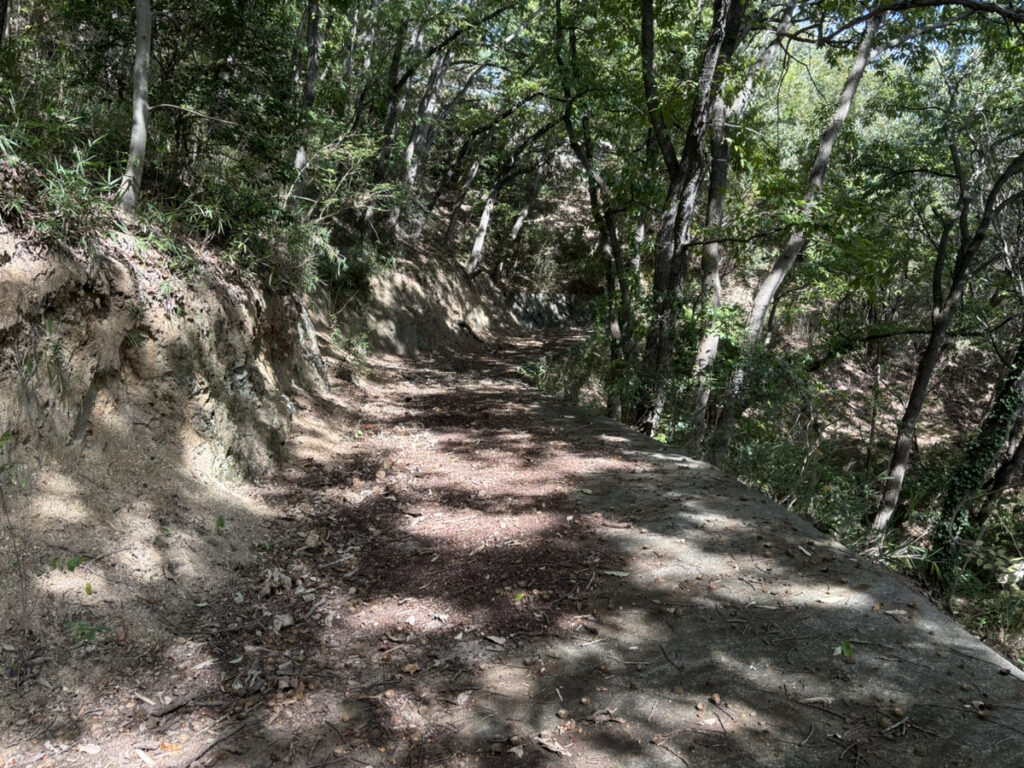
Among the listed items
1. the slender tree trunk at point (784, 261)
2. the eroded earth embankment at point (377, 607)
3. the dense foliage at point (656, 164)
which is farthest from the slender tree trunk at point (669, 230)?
the eroded earth embankment at point (377, 607)

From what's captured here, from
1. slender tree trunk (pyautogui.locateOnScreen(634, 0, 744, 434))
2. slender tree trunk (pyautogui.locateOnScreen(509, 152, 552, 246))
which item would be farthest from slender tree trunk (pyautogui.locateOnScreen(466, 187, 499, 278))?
slender tree trunk (pyautogui.locateOnScreen(634, 0, 744, 434))

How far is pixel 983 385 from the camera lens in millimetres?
23891

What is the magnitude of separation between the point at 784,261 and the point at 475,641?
8.04 m

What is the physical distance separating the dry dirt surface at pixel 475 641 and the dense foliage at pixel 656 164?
1899 millimetres

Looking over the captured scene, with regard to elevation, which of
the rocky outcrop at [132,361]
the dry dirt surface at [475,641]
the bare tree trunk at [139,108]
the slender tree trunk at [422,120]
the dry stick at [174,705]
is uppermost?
the slender tree trunk at [422,120]

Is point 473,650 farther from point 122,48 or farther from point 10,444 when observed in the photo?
point 122,48

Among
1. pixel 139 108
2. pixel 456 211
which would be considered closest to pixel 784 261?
pixel 139 108

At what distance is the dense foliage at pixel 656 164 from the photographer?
→ 5.75 metres

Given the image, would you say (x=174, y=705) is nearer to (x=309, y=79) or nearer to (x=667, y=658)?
(x=667, y=658)

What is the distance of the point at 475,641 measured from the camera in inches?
139

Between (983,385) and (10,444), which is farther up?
(983,385)

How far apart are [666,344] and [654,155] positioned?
15.8 ft

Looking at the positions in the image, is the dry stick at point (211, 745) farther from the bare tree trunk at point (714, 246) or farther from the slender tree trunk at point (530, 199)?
the slender tree trunk at point (530, 199)

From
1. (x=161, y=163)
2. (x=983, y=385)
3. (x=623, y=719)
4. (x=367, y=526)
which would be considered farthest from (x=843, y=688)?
(x=983, y=385)
